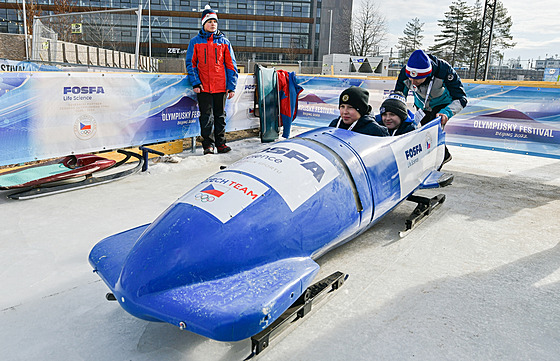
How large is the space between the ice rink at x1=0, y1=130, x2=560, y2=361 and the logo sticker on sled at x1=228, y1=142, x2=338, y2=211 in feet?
1.96

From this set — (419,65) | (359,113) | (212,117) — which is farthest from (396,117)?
(212,117)

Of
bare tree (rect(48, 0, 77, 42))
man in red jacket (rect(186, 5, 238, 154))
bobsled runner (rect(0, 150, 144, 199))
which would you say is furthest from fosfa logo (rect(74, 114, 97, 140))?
bare tree (rect(48, 0, 77, 42))

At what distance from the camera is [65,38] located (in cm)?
1034

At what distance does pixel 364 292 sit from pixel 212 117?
4103 millimetres

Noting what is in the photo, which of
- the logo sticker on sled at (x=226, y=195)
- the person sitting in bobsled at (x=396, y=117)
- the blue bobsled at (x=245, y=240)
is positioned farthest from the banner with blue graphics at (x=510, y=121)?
the logo sticker on sled at (x=226, y=195)

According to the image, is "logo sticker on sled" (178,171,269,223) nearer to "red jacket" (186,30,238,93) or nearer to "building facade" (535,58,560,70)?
"red jacket" (186,30,238,93)

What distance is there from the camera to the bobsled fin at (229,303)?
1.51m

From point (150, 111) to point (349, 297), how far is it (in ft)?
12.6

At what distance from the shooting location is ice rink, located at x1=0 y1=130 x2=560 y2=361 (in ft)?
6.13

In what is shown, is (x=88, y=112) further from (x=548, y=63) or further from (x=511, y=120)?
(x=548, y=63)

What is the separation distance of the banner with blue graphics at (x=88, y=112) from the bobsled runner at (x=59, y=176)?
142 millimetres

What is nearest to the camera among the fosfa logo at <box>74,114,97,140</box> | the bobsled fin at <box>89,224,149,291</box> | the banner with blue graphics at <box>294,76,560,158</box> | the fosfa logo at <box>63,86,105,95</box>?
the bobsled fin at <box>89,224,149,291</box>

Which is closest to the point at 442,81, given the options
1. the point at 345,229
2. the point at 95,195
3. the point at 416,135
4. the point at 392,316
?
the point at 416,135

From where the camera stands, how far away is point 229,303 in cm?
159
